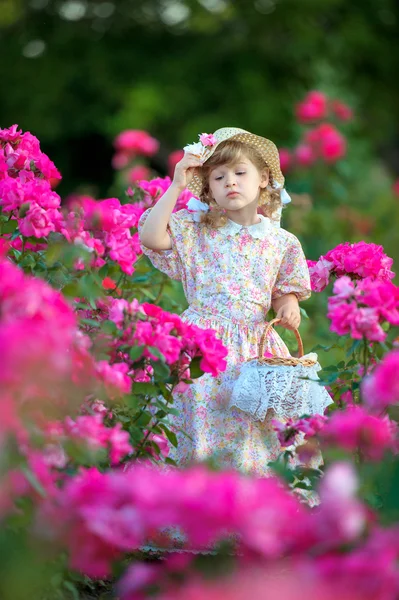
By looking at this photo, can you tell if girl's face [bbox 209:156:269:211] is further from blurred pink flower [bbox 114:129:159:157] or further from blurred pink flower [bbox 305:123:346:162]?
blurred pink flower [bbox 305:123:346:162]

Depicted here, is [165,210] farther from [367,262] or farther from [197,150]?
[367,262]

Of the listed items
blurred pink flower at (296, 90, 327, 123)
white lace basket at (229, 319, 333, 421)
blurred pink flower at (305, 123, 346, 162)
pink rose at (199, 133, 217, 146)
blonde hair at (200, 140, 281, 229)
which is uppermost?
blurred pink flower at (296, 90, 327, 123)

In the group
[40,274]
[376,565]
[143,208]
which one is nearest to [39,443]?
[376,565]

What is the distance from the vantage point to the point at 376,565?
1.38 meters

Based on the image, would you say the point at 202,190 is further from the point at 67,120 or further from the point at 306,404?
the point at 67,120

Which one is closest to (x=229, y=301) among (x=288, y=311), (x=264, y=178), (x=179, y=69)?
(x=288, y=311)

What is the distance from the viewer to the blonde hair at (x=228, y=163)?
329 centimetres

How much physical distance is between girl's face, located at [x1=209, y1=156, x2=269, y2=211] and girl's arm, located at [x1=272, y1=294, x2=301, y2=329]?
34cm

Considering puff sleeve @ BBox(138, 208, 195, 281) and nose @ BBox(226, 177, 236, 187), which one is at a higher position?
nose @ BBox(226, 177, 236, 187)

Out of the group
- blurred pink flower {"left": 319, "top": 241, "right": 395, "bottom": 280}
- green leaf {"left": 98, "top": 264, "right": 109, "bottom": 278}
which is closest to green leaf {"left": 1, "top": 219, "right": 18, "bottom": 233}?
green leaf {"left": 98, "top": 264, "right": 109, "bottom": 278}

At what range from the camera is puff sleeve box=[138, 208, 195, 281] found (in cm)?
331

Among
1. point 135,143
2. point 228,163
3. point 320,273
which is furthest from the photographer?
point 135,143

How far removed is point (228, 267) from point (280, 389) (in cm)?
53

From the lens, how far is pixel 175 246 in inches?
131
